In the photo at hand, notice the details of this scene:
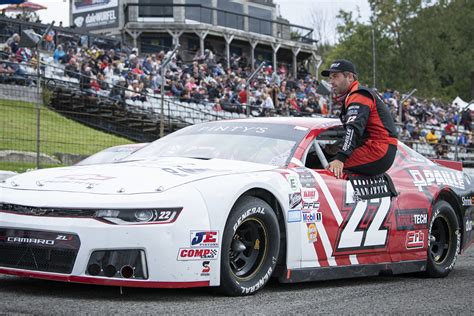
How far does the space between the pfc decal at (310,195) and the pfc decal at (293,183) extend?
53mm

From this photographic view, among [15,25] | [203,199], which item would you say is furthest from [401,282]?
[15,25]

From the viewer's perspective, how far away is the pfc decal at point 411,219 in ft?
23.8

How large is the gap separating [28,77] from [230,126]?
36.7 ft

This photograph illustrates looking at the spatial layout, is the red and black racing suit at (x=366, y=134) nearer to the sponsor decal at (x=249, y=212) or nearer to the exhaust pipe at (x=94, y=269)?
the sponsor decal at (x=249, y=212)

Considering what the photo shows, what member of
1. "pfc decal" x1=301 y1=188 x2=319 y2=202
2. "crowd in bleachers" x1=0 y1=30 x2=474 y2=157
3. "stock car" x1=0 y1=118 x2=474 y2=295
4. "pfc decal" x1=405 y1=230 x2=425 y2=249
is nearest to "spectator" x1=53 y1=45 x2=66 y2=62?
"crowd in bleachers" x1=0 y1=30 x2=474 y2=157

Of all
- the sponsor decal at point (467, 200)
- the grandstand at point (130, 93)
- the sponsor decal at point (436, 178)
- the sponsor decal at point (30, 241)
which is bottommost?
the sponsor decal at point (30, 241)

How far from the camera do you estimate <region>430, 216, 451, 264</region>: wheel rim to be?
7922mm

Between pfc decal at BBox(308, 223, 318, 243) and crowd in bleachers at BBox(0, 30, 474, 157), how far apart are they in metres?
12.1

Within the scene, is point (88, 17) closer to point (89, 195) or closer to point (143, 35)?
point (143, 35)

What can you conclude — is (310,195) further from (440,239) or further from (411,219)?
(440,239)

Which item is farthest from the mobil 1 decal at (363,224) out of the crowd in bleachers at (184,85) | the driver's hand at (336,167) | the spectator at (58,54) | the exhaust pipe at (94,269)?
the spectator at (58,54)

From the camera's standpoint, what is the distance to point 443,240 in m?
8.05

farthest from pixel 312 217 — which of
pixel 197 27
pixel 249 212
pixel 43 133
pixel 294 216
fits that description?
pixel 197 27

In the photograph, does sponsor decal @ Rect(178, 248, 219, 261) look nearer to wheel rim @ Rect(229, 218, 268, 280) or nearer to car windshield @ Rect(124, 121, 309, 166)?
wheel rim @ Rect(229, 218, 268, 280)
